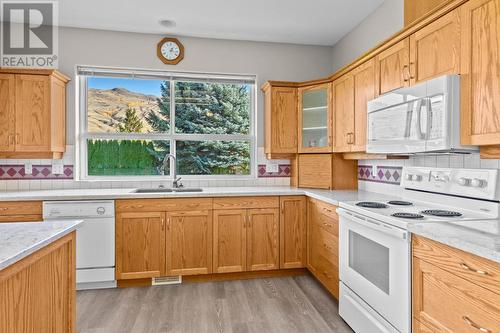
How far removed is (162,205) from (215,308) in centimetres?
106

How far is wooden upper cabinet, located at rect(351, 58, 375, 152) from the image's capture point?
2.52m

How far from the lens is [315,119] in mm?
3416

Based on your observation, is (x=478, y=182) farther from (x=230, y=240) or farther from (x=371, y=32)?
(x=230, y=240)

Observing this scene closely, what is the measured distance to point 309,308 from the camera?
97.7 inches

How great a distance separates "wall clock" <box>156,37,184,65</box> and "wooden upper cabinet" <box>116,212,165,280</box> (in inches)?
70.9

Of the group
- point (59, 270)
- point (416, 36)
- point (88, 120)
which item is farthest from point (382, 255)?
point (88, 120)

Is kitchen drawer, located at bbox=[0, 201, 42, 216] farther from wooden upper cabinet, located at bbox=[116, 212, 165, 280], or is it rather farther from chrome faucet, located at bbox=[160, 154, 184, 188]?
chrome faucet, located at bbox=[160, 154, 184, 188]

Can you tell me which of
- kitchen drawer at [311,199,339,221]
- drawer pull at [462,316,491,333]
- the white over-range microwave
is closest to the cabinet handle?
the white over-range microwave

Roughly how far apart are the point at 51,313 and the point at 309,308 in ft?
6.06

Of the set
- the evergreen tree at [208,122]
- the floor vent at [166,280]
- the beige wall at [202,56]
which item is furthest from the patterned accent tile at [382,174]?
the floor vent at [166,280]

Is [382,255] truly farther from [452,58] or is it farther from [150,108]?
[150,108]

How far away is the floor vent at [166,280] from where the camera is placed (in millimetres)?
2959

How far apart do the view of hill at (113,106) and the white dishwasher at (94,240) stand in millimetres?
1077

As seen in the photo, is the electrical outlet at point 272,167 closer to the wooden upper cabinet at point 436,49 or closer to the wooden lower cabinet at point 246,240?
the wooden lower cabinet at point 246,240
